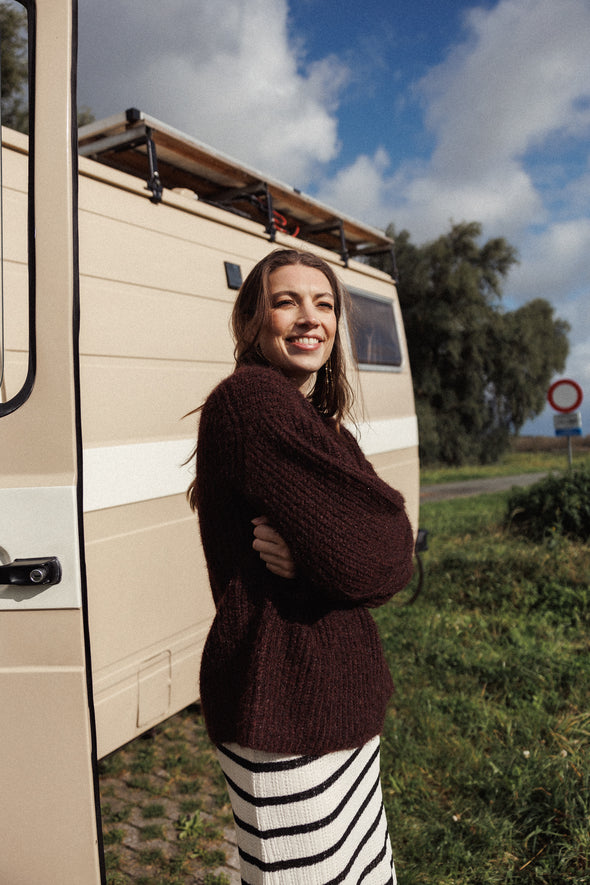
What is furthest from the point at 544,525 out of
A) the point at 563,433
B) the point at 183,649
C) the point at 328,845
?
the point at 328,845

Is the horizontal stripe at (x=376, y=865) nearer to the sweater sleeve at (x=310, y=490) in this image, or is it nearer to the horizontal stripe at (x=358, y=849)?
the horizontal stripe at (x=358, y=849)

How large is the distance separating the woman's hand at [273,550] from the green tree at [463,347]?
19464 mm

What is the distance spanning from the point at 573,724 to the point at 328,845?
2.16 metres

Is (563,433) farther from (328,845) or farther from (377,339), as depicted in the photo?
(328,845)

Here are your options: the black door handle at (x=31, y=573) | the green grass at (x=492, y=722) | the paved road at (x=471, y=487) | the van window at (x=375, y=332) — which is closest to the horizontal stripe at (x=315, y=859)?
the black door handle at (x=31, y=573)

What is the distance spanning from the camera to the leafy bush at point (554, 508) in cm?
617

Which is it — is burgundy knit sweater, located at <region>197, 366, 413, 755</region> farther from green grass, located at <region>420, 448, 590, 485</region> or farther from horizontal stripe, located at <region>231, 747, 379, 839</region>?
green grass, located at <region>420, 448, 590, 485</region>

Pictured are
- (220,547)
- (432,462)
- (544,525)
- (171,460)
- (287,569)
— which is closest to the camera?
(287,569)

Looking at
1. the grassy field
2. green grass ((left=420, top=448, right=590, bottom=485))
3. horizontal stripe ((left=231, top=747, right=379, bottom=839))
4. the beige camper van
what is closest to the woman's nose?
the beige camper van

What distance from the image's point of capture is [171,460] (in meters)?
2.65

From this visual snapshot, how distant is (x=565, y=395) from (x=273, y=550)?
7.85m

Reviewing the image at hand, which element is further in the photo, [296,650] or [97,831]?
[97,831]

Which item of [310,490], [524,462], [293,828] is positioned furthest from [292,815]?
[524,462]

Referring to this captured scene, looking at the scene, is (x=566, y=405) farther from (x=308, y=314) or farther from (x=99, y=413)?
(x=308, y=314)
